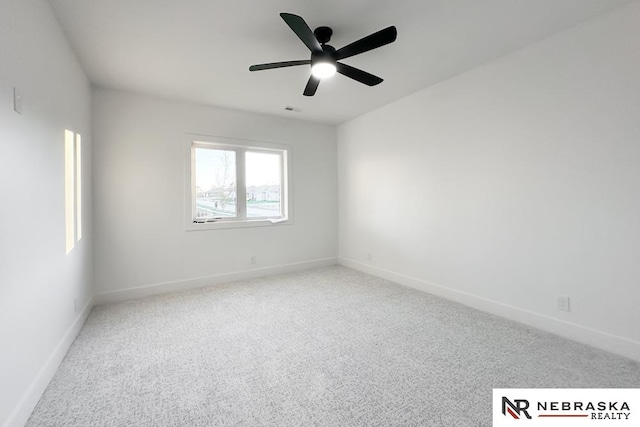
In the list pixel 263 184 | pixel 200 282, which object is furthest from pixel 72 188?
pixel 263 184

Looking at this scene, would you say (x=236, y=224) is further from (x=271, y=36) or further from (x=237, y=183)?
(x=271, y=36)

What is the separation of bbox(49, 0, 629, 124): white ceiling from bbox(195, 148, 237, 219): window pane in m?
0.96

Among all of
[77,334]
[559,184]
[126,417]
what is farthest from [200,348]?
[559,184]

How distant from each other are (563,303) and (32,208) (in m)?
3.93

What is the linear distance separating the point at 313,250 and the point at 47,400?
11.4 ft

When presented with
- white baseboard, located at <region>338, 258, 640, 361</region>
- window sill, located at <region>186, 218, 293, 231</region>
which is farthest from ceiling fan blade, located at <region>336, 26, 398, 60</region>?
window sill, located at <region>186, 218, 293, 231</region>

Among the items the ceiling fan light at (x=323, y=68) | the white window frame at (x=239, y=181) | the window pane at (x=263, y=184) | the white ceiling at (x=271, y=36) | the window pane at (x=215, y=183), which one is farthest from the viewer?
the window pane at (x=263, y=184)

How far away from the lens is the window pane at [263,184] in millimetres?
4297

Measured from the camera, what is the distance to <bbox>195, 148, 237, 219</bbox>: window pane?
3.91 metres

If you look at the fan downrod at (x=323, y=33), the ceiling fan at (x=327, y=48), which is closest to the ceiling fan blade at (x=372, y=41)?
the ceiling fan at (x=327, y=48)

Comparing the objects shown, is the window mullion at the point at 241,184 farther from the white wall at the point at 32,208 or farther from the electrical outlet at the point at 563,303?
the electrical outlet at the point at 563,303

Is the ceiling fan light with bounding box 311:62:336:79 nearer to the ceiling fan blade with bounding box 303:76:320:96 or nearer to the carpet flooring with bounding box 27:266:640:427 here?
the ceiling fan blade with bounding box 303:76:320:96

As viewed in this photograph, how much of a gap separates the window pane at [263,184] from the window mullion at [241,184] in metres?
0.07

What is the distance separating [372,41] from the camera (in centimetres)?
187
